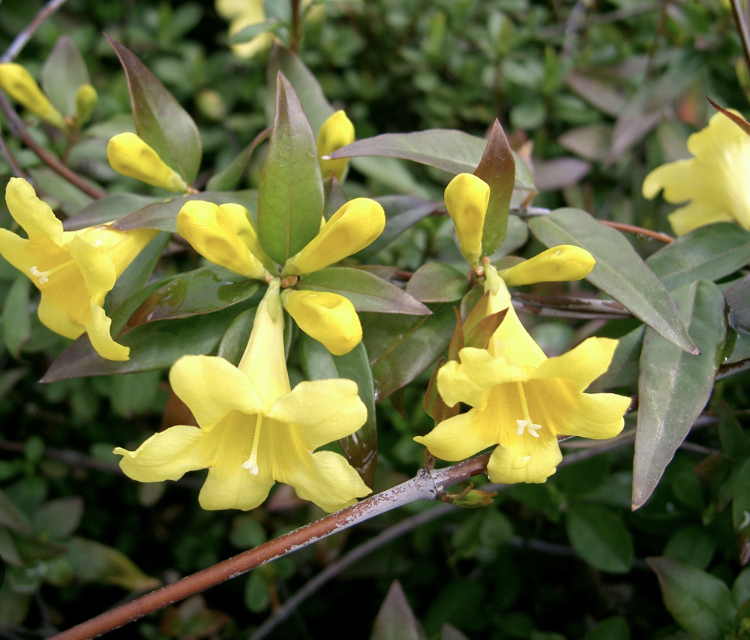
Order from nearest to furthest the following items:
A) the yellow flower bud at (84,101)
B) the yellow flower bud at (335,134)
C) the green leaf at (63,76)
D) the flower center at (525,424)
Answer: the flower center at (525,424) < the yellow flower bud at (335,134) < the yellow flower bud at (84,101) < the green leaf at (63,76)

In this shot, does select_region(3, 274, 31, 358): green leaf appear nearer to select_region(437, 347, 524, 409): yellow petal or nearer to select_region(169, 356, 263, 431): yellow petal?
select_region(169, 356, 263, 431): yellow petal

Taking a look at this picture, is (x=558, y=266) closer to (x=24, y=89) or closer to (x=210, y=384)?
(x=210, y=384)

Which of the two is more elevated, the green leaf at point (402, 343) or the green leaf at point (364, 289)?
the green leaf at point (364, 289)

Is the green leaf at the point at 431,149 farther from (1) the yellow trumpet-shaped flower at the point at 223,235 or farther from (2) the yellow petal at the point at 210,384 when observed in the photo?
(2) the yellow petal at the point at 210,384

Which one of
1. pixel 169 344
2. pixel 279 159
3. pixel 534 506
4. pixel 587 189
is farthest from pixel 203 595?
pixel 587 189

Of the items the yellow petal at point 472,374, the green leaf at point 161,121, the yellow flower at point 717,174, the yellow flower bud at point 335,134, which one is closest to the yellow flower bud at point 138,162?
the green leaf at point 161,121

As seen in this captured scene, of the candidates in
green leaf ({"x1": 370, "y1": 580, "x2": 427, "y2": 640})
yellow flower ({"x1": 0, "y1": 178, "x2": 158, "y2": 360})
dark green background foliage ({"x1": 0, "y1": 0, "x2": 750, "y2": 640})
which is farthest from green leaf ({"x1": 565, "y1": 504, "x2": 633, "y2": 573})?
yellow flower ({"x1": 0, "y1": 178, "x2": 158, "y2": 360})
